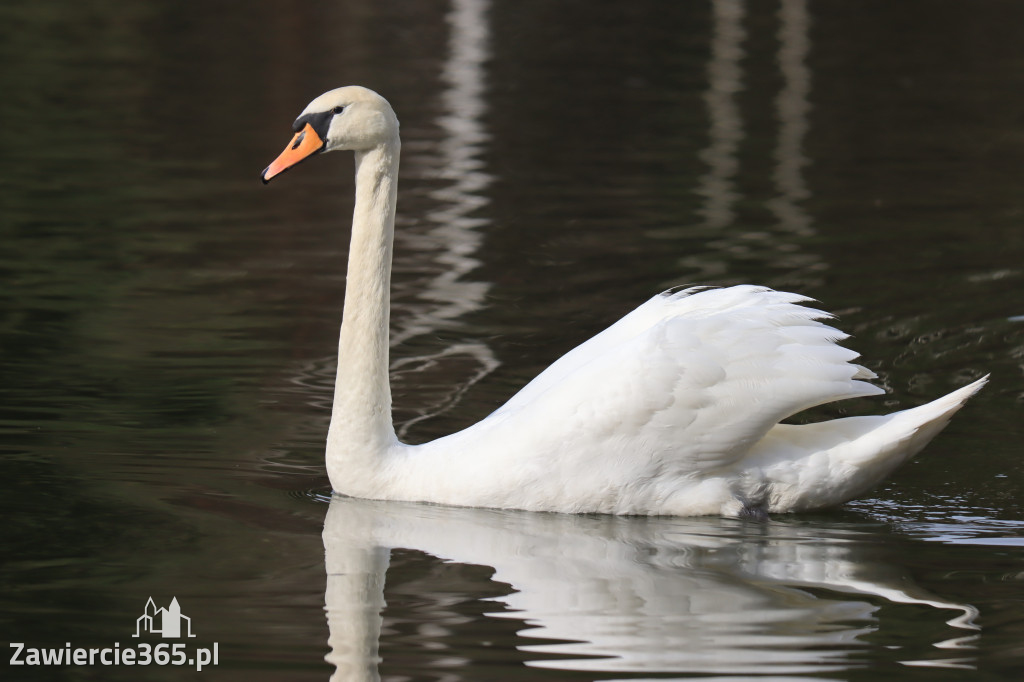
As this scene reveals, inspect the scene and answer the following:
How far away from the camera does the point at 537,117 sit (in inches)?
803

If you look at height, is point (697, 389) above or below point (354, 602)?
above

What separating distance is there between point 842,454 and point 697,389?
64cm

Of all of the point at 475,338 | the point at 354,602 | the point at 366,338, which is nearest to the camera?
the point at 354,602

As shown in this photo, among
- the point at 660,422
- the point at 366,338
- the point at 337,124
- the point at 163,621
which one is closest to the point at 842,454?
the point at 660,422

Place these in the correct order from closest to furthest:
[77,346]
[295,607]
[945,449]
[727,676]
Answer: [727,676] < [295,607] < [945,449] < [77,346]

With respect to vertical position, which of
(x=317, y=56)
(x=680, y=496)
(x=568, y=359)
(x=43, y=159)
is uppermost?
(x=317, y=56)

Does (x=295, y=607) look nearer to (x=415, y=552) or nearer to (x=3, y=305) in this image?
(x=415, y=552)

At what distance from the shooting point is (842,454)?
6758 millimetres

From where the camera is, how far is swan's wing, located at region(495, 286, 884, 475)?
665 centimetres

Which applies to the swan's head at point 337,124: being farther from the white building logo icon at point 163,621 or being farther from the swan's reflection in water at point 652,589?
the white building logo icon at point 163,621

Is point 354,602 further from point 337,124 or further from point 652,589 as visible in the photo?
point 337,124

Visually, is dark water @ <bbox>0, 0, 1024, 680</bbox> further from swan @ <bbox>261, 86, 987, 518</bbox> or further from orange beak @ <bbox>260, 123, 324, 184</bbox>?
orange beak @ <bbox>260, 123, 324, 184</bbox>

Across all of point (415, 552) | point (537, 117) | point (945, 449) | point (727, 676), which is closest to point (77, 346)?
point (415, 552)

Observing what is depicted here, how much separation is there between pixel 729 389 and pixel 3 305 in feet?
17.8
